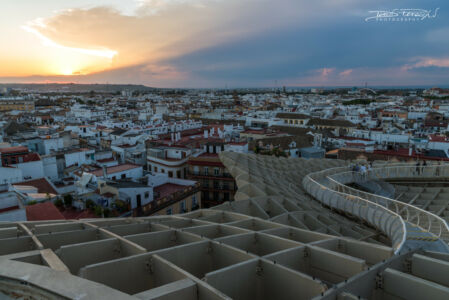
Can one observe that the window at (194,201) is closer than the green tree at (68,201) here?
No

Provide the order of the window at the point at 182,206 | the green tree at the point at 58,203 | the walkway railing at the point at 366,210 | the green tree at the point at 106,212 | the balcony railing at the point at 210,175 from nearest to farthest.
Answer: the walkway railing at the point at 366,210
the green tree at the point at 106,212
the green tree at the point at 58,203
the window at the point at 182,206
the balcony railing at the point at 210,175

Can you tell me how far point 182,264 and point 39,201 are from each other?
2152cm

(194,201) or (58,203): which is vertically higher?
(58,203)

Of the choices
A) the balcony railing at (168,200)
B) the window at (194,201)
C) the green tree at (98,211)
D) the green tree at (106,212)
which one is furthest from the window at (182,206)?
A: the green tree at (98,211)

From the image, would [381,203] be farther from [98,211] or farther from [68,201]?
[68,201]

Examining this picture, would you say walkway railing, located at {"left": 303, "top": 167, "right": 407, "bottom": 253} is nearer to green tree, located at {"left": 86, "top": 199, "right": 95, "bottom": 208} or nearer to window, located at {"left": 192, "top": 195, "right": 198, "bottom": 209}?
window, located at {"left": 192, "top": 195, "right": 198, "bottom": 209}

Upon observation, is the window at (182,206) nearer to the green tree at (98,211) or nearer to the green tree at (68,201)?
the green tree at (98,211)

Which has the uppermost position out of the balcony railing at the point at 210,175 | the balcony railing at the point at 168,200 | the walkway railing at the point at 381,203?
the walkway railing at the point at 381,203

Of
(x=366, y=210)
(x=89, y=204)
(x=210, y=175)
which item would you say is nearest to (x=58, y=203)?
(x=89, y=204)

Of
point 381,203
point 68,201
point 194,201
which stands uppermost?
point 381,203

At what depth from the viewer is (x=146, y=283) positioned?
9.20 m

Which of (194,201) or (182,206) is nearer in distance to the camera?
(182,206)

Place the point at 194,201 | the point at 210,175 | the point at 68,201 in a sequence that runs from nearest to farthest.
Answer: the point at 68,201 → the point at 194,201 → the point at 210,175

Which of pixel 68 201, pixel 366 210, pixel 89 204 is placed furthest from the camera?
pixel 68 201
